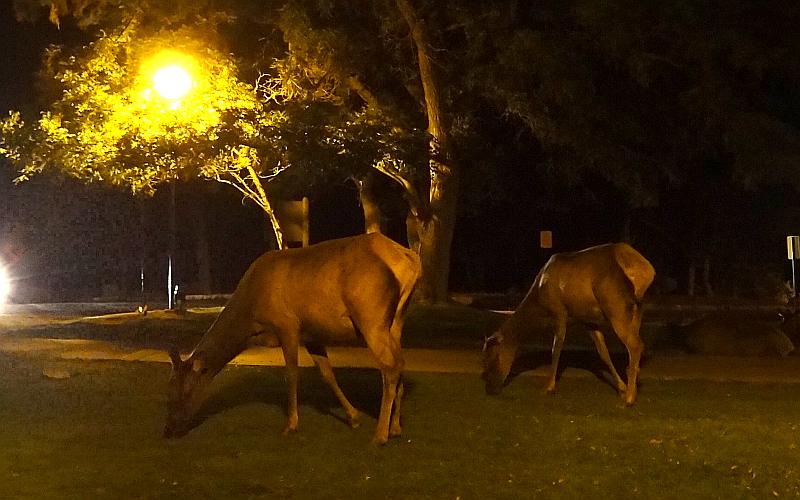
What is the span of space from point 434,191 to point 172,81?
742cm

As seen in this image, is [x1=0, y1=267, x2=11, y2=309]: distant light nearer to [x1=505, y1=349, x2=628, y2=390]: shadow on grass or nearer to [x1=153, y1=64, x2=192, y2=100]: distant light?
[x1=153, y1=64, x2=192, y2=100]: distant light

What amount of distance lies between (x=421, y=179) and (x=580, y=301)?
538 inches

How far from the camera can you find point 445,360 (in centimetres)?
1922

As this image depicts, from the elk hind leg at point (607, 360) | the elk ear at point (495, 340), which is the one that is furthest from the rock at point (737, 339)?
the elk ear at point (495, 340)

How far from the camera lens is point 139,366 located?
1781cm

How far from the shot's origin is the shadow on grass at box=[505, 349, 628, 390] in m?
16.7

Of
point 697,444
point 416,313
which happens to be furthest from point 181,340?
point 697,444

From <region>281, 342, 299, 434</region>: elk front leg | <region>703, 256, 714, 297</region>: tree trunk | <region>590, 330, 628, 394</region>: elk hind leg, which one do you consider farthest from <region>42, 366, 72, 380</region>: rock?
<region>703, 256, 714, 297</region>: tree trunk

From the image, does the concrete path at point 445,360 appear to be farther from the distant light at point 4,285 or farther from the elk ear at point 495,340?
the distant light at point 4,285

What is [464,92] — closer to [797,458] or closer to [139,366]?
[139,366]

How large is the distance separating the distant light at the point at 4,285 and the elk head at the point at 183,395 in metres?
32.0

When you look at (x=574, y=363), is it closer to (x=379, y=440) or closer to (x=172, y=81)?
(x=379, y=440)

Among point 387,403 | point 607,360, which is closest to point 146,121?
point 607,360

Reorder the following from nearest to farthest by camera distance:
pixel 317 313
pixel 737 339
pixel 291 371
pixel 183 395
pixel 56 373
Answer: pixel 183 395, pixel 317 313, pixel 291 371, pixel 56 373, pixel 737 339
